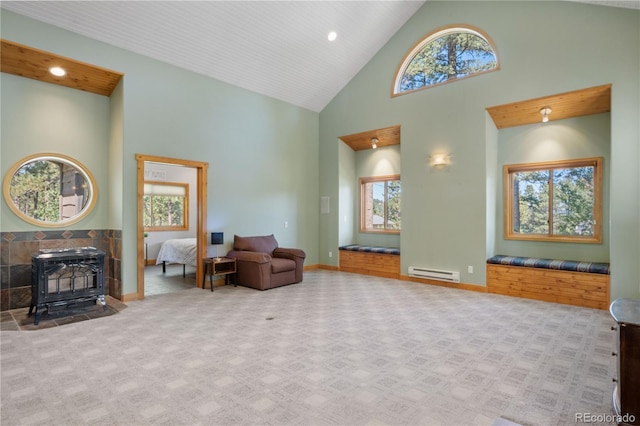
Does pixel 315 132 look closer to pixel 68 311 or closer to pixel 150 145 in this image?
pixel 150 145

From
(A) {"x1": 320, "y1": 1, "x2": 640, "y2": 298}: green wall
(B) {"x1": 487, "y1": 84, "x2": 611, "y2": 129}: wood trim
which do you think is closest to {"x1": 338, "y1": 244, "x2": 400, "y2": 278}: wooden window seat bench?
(A) {"x1": 320, "y1": 1, "x2": 640, "y2": 298}: green wall

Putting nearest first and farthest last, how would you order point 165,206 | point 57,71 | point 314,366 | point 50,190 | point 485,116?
point 314,366 < point 57,71 < point 50,190 < point 485,116 < point 165,206

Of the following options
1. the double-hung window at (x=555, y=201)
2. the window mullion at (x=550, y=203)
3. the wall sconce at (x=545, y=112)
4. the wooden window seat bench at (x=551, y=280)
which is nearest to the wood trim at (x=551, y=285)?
the wooden window seat bench at (x=551, y=280)

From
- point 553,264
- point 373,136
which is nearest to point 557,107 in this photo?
point 553,264

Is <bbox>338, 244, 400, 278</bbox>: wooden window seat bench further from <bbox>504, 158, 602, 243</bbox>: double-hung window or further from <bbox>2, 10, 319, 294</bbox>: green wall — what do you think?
<bbox>504, 158, 602, 243</bbox>: double-hung window

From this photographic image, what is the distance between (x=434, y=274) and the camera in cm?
617

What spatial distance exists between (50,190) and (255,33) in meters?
4.05

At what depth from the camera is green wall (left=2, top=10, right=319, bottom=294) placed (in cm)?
472

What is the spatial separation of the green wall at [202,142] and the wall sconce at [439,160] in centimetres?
290

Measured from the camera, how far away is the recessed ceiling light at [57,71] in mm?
4648

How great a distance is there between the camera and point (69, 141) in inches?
203

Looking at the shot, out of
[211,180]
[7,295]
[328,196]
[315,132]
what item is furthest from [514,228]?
[7,295]

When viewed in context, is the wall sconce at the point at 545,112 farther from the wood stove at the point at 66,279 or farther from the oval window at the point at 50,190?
the oval window at the point at 50,190

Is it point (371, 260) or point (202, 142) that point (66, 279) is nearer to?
point (202, 142)
